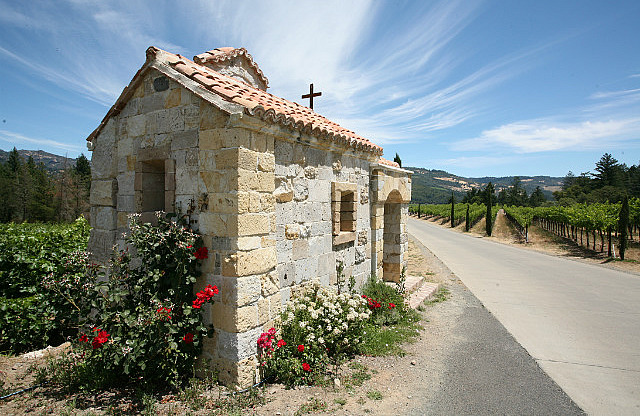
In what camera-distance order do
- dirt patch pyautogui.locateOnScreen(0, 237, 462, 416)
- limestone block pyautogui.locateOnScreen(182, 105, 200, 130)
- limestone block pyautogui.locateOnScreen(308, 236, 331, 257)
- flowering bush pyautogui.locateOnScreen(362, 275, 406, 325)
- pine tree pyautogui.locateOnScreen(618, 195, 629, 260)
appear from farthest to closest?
pine tree pyautogui.locateOnScreen(618, 195, 629, 260), flowering bush pyautogui.locateOnScreen(362, 275, 406, 325), limestone block pyautogui.locateOnScreen(308, 236, 331, 257), limestone block pyautogui.locateOnScreen(182, 105, 200, 130), dirt patch pyautogui.locateOnScreen(0, 237, 462, 416)

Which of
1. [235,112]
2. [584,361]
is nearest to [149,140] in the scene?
[235,112]

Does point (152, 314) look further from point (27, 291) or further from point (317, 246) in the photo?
point (27, 291)

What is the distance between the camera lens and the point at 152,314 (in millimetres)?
3588

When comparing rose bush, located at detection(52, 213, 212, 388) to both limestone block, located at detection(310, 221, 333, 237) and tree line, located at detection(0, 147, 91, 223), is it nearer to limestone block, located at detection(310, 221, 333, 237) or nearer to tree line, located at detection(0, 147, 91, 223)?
limestone block, located at detection(310, 221, 333, 237)

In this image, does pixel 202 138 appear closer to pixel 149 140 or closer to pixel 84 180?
pixel 149 140

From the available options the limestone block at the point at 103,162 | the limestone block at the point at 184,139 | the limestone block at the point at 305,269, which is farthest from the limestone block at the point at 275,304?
the limestone block at the point at 103,162

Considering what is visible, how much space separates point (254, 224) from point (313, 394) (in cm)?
218

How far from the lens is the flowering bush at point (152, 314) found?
3684 mm

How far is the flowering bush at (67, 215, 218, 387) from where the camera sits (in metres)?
3.68

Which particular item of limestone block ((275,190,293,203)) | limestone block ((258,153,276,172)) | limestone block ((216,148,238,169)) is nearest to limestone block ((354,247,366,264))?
limestone block ((275,190,293,203))

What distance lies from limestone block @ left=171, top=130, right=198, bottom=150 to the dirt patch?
9.86 feet

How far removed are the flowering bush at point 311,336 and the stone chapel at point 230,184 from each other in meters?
0.22

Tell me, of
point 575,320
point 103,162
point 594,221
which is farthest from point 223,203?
point 594,221

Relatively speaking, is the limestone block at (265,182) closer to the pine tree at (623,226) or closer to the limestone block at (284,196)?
the limestone block at (284,196)
